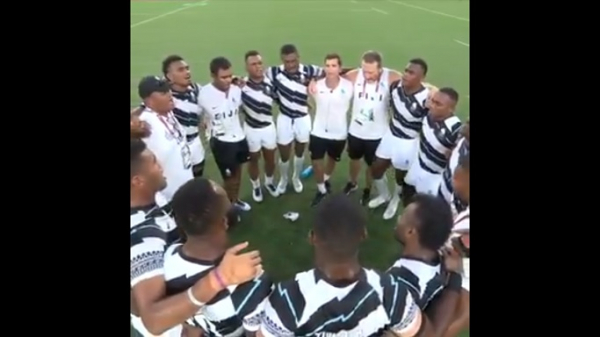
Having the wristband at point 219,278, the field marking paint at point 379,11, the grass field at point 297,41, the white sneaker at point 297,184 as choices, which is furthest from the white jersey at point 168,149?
the field marking paint at point 379,11

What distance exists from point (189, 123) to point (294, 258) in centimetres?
149

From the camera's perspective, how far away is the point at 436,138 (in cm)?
477

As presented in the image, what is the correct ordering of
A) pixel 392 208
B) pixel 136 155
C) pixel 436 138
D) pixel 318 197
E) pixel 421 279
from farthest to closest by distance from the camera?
pixel 318 197
pixel 392 208
pixel 436 138
pixel 136 155
pixel 421 279

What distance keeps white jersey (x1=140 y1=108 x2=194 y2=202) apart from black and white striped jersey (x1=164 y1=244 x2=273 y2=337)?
1.50 m

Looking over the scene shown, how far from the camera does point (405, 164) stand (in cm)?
541

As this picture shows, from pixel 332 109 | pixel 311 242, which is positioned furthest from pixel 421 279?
pixel 332 109

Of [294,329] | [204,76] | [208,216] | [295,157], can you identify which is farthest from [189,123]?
[204,76]

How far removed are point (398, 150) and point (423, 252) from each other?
8.87 feet

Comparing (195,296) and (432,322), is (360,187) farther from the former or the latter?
(195,296)

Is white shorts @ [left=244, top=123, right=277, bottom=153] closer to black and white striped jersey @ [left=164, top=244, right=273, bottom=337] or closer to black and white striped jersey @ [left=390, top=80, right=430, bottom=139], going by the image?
black and white striped jersey @ [left=390, top=80, right=430, bottom=139]

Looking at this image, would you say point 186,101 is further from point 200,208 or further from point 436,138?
point 200,208

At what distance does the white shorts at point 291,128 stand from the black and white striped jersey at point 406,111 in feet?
3.05

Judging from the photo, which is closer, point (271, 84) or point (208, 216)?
point (208, 216)
